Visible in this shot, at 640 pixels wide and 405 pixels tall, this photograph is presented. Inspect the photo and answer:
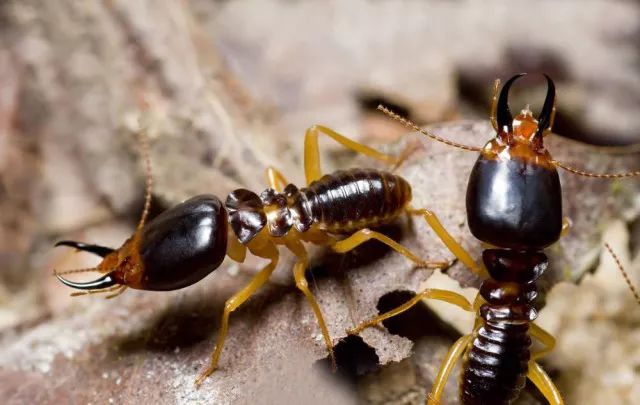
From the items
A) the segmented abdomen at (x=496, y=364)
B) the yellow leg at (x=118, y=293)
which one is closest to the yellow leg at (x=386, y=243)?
the segmented abdomen at (x=496, y=364)

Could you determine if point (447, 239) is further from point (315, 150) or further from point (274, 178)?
point (274, 178)

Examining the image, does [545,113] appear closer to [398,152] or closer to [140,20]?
[398,152]

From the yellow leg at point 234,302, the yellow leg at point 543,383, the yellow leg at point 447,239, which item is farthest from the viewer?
the yellow leg at point 447,239

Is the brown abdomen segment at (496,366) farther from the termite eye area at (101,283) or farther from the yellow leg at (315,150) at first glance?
the termite eye area at (101,283)

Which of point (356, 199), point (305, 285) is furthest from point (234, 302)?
point (356, 199)

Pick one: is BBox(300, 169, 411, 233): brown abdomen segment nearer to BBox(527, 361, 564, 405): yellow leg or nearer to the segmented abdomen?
the segmented abdomen

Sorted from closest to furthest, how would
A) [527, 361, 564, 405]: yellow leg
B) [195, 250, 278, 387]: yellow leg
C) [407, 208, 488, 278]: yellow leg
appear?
[195, 250, 278, 387]: yellow leg < [527, 361, 564, 405]: yellow leg < [407, 208, 488, 278]: yellow leg

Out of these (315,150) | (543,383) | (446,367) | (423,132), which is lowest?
(543,383)

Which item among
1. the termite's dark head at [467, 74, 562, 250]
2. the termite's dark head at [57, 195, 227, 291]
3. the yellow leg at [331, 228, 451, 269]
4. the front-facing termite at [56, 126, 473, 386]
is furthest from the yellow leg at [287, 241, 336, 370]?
the termite's dark head at [467, 74, 562, 250]
